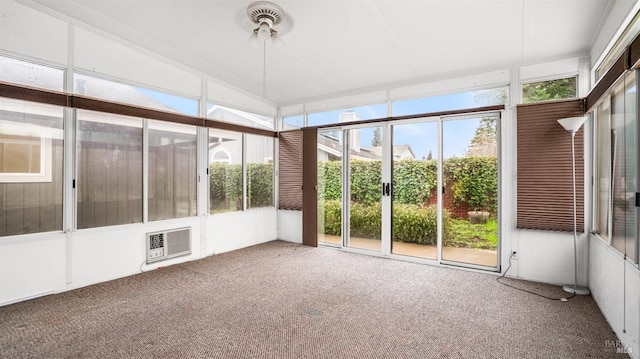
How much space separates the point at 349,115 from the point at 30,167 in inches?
168

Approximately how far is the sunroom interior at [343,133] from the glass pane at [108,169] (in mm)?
20

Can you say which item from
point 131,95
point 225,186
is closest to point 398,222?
point 225,186

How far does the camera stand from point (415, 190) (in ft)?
15.1

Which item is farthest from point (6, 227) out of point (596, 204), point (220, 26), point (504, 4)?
point (596, 204)

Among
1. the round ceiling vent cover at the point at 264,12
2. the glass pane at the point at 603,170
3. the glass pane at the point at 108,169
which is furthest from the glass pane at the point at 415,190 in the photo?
the glass pane at the point at 108,169

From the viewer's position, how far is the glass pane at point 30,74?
293 centimetres

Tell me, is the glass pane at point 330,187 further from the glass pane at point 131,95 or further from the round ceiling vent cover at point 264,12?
the round ceiling vent cover at point 264,12

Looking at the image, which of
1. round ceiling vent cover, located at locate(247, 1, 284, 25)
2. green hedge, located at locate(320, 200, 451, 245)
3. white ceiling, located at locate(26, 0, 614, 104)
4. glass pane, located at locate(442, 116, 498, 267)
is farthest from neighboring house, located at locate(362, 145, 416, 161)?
round ceiling vent cover, located at locate(247, 1, 284, 25)

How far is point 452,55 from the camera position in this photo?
12.3 ft

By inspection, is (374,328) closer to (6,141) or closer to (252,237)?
(252,237)

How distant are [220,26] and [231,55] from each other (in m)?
0.74

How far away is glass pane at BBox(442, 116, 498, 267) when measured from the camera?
4.07 meters

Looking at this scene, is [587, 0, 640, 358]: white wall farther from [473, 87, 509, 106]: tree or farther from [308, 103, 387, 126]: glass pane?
[308, 103, 387, 126]: glass pane

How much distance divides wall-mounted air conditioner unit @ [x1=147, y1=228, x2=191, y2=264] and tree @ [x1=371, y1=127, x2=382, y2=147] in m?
Result: 3.26
